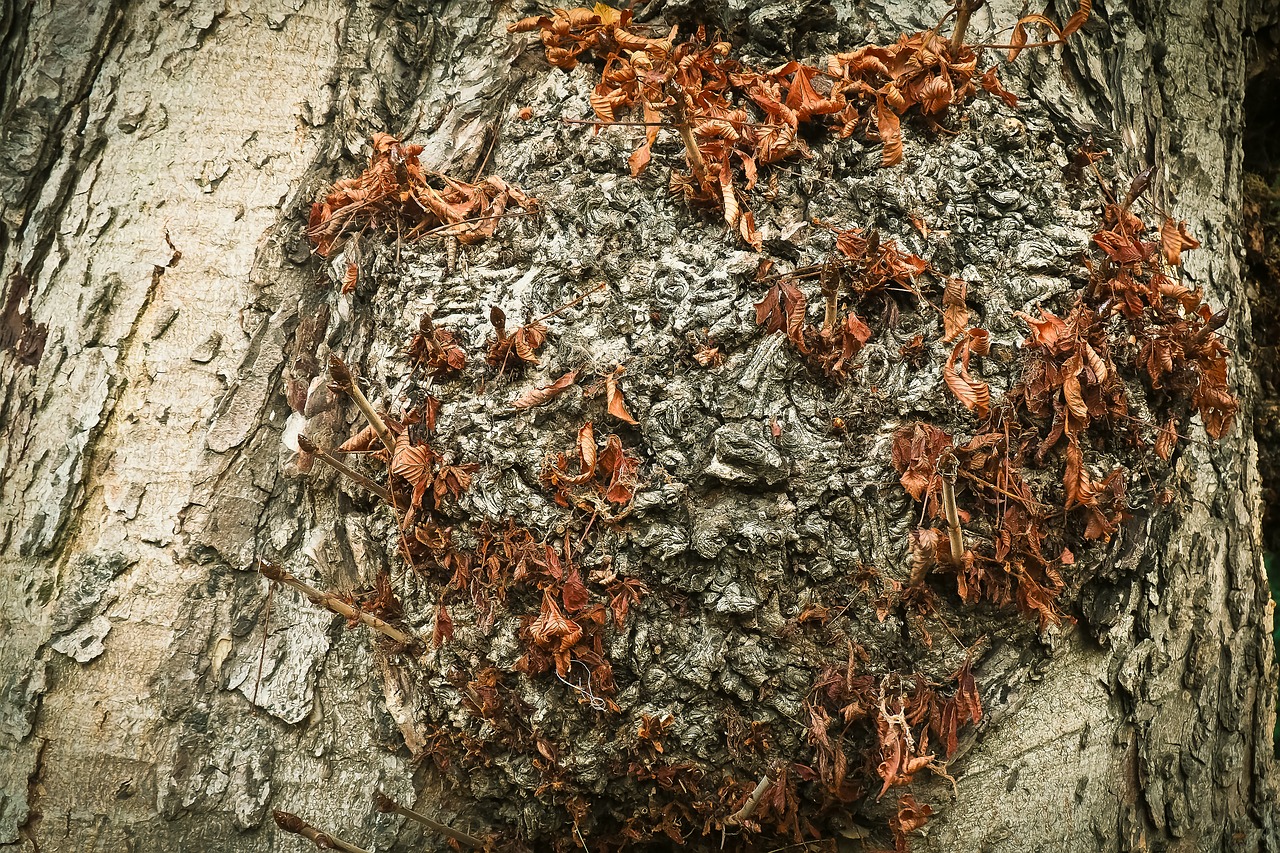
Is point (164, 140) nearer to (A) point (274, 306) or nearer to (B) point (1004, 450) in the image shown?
(A) point (274, 306)

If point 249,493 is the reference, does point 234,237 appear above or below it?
above

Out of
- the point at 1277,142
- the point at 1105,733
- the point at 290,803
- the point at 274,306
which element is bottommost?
the point at 290,803

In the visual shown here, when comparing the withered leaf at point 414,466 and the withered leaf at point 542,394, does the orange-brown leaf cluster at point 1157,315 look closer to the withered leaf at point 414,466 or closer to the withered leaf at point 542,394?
the withered leaf at point 542,394

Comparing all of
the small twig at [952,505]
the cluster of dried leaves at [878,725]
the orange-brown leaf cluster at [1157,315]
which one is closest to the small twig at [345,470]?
the cluster of dried leaves at [878,725]

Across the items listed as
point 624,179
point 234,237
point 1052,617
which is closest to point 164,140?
point 234,237

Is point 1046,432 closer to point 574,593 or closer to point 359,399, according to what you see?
point 574,593

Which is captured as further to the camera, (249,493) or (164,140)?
(164,140)

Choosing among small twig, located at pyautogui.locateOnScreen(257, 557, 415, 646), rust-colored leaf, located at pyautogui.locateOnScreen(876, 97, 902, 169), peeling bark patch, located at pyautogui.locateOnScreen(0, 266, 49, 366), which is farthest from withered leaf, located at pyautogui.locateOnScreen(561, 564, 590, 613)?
peeling bark patch, located at pyautogui.locateOnScreen(0, 266, 49, 366)
